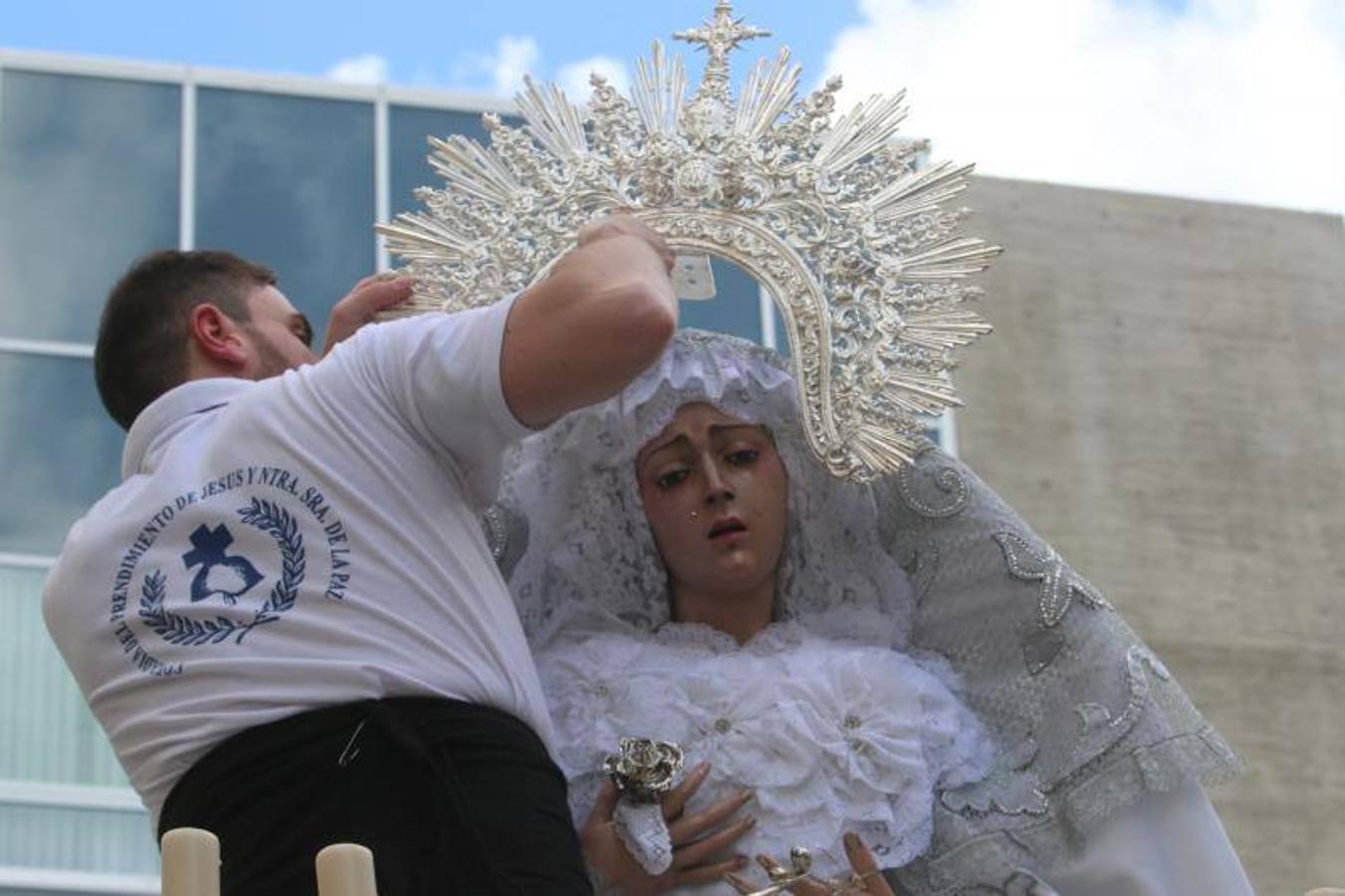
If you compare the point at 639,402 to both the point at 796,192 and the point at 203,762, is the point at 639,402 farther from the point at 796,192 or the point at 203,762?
the point at 203,762

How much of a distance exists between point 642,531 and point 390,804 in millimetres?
1228

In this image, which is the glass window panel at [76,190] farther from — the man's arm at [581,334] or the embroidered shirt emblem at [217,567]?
the man's arm at [581,334]

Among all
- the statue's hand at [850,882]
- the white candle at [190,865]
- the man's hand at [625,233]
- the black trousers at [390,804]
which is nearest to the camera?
the white candle at [190,865]

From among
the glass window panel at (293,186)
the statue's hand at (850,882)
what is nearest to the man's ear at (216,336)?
the statue's hand at (850,882)

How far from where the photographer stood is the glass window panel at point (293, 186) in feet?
46.9

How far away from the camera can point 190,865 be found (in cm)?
371

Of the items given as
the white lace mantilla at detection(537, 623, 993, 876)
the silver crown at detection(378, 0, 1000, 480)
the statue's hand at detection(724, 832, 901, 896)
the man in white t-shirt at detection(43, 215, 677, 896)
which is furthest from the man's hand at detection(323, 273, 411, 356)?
the statue's hand at detection(724, 832, 901, 896)

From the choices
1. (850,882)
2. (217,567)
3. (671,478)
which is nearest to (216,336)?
(217,567)

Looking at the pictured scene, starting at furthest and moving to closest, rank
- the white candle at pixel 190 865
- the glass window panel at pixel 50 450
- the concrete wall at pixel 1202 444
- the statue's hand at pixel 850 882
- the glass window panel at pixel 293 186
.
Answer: the concrete wall at pixel 1202 444 → the glass window panel at pixel 293 186 → the glass window panel at pixel 50 450 → the statue's hand at pixel 850 882 → the white candle at pixel 190 865

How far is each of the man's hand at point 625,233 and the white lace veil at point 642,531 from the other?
535 millimetres

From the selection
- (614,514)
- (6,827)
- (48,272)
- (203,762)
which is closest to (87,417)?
(48,272)

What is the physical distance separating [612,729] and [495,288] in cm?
77

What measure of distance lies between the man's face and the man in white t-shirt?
276mm

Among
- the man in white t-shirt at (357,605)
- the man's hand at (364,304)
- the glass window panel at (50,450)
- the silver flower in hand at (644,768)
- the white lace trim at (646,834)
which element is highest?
the glass window panel at (50,450)
